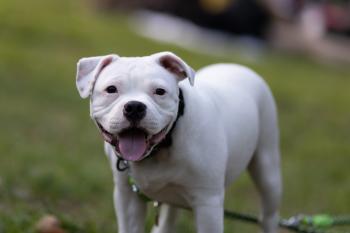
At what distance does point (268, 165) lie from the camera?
4.81 metres

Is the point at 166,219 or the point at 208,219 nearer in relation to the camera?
the point at 208,219

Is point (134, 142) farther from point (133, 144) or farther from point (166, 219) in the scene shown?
point (166, 219)

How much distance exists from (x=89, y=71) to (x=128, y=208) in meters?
0.80

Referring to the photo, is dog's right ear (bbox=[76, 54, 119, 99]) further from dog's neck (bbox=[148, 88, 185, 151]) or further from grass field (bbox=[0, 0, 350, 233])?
grass field (bbox=[0, 0, 350, 233])

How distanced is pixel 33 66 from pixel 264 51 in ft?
23.7

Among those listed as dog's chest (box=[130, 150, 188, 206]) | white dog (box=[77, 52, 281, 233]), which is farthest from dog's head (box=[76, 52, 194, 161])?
dog's chest (box=[130, 150, 188, 206])

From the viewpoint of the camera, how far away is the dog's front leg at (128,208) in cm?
411

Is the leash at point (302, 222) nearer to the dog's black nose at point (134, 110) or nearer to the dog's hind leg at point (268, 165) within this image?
the dog's hind leg at point (268, 165)

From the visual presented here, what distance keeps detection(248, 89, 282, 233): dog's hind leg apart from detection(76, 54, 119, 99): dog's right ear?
1.32 m

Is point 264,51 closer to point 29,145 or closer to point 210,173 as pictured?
point 29,145

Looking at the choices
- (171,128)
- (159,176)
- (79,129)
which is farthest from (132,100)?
(79,129)

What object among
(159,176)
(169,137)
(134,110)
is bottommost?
(159,176)

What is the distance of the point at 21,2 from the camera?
16188 mm

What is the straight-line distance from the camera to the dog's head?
3.50 m
